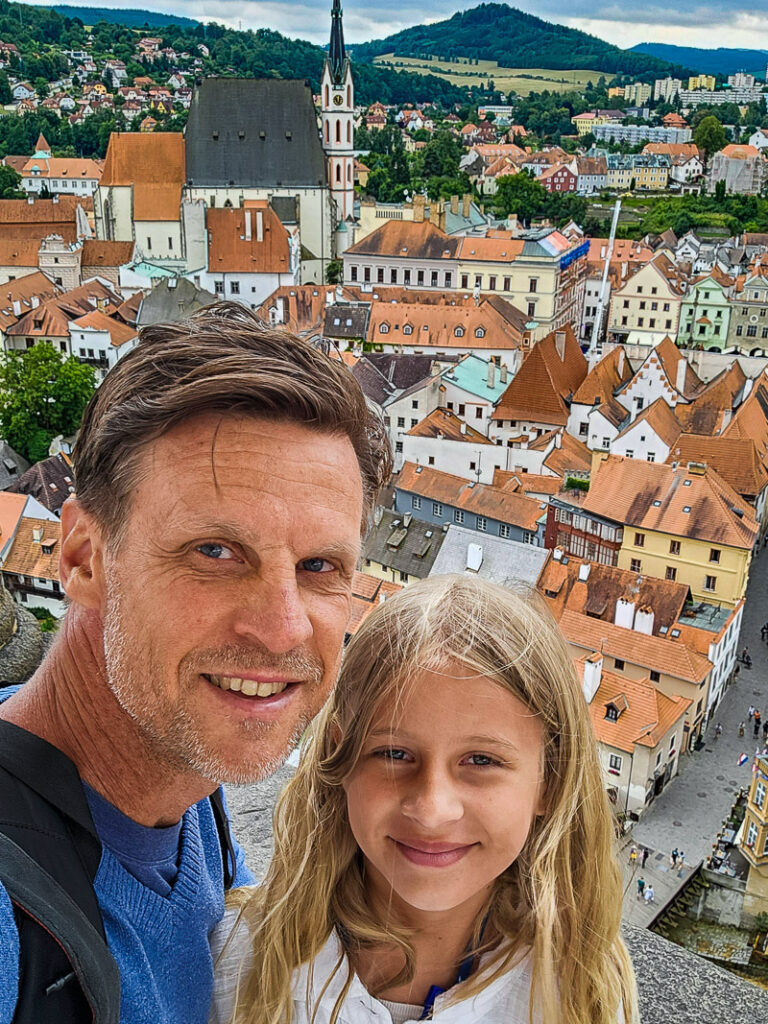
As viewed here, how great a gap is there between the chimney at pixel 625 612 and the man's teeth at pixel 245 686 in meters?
14.2

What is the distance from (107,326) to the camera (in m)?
29.5

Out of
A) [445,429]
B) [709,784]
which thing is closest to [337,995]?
[709,784]

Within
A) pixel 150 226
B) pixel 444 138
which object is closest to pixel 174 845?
pixel 150 226

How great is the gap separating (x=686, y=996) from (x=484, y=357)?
2674cm

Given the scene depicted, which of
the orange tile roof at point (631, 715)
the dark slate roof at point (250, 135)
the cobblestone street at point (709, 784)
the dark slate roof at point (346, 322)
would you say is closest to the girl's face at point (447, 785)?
the orange tile roof at point (631, 715)

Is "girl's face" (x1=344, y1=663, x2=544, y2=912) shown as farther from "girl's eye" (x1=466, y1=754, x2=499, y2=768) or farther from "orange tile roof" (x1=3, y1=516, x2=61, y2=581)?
"orange tile roof" (x1=3, y1=516, x2=61, y2=581)

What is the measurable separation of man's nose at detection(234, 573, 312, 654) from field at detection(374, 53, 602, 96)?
160 metres

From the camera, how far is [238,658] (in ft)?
4.86

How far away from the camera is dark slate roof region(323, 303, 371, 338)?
2916 cm

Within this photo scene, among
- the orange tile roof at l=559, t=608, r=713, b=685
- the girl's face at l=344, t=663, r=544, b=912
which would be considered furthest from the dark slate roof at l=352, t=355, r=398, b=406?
the girl's face at l=344, t=663, r=544, b=912

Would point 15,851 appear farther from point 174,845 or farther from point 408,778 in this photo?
point 408,778

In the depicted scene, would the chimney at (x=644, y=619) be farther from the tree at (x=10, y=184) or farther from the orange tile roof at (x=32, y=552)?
the tree at (x=10, y=184)

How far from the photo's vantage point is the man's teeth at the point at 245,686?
1500mm

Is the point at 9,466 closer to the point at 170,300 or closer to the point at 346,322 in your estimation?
the point at 170,300
